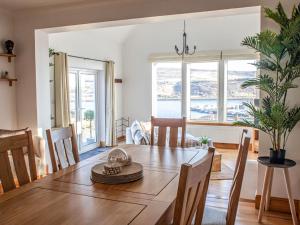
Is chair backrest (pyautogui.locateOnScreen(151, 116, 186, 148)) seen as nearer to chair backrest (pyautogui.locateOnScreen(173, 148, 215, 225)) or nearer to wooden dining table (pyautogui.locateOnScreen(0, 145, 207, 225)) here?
wooden dining table (pyautogui.locateOnScreen(0, 145, 207, 225))

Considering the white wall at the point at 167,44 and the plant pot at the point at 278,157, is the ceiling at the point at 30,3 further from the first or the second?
the white wall at the point at 167,44

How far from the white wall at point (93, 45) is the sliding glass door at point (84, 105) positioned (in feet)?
1.45

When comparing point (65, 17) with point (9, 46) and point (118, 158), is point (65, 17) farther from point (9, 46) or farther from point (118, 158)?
point (118, 158)

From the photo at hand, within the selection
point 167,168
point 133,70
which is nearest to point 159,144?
point 167,168

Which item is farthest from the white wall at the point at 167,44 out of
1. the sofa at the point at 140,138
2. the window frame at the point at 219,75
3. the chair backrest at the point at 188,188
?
the chair backrest at the point at 188,188

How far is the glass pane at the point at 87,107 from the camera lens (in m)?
6.35

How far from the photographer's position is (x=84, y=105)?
253 inches

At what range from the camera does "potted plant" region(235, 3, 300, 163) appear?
2.51 metres

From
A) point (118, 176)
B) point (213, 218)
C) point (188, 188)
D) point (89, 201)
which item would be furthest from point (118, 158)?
point (188, 188)

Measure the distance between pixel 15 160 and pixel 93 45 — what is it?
4909mm

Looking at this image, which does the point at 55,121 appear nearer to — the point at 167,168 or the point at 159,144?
the point at 159,144

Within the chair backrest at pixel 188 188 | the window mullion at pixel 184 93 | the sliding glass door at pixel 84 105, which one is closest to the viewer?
the chair backrest at pixel 188 188

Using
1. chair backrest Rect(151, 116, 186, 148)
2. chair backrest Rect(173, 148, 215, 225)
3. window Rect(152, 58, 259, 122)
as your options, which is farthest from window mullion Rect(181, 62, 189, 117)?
chair backrest Rect(173, 148, 215, 225)

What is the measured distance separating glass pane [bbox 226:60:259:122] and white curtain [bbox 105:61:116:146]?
2845 mm
